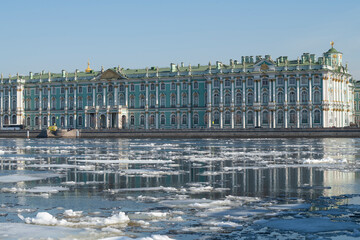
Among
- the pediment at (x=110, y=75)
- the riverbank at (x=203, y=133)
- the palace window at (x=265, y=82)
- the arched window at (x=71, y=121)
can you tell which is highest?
the pediment at (x=110, y=75)

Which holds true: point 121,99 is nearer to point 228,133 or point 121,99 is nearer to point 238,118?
point 238,118

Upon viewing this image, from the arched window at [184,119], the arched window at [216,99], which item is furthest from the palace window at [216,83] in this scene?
the arched window at [184,119]

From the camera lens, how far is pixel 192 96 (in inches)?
4067

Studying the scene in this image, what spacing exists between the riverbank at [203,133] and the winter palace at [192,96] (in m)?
8.00

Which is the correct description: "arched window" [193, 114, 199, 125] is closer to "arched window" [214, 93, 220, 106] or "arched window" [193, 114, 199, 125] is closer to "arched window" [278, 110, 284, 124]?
"arched window" [214, 93, 220, 106]

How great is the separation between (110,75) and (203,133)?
2814cm

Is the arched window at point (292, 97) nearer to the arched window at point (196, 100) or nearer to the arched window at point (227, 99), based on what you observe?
the arched window at point (227, 99)

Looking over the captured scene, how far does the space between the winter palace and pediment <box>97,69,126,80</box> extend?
0.19 metres

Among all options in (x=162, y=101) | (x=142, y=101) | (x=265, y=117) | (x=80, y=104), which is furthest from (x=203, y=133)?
(x=80, y=104)

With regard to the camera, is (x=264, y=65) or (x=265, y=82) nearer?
(x=264, y=65)

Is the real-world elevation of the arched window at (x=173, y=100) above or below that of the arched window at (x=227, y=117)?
above

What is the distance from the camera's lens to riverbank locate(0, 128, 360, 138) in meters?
82.7

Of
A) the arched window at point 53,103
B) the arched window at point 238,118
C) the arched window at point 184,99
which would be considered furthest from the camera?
the arched window at point 53,103

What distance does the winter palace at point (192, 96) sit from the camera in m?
93.5
